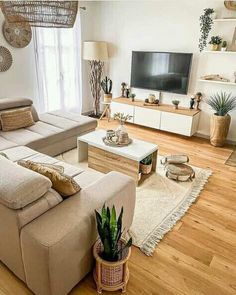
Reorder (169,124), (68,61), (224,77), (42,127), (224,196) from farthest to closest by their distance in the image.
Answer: (68,61) < (169,124) < (224,77) < (42,127) < (224,196)

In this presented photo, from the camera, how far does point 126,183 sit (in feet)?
6.59

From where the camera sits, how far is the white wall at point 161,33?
4.20 m

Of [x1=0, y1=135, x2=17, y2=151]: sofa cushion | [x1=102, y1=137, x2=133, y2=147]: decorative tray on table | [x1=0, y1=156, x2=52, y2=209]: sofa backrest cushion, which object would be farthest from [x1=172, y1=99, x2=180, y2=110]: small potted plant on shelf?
[x1=0, y1=156, x2=52, y2=209]: sofa backrest cushion

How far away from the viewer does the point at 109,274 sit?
1.68m

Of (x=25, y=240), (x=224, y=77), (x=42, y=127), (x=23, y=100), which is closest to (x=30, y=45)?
(x=23, y=100)

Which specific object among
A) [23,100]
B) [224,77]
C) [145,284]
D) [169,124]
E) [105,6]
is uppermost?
[105,6]

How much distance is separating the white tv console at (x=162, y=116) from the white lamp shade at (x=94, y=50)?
3.11 feet

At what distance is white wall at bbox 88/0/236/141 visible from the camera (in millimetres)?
4203

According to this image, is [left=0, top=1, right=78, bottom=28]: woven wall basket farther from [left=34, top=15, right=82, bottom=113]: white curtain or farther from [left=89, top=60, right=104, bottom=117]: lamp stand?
[left=89, top=60, right=104, bottom=117]: lamp stand

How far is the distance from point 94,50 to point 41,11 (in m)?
3.76

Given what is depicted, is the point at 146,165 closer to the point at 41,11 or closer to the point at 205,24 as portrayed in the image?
the point at 41,11

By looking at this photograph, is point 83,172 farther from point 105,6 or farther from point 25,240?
point 105,6

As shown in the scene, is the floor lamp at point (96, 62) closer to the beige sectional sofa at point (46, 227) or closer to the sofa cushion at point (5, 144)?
the sofa cushion at point (5, 144)

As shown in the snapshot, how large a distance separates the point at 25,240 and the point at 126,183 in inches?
33.9
